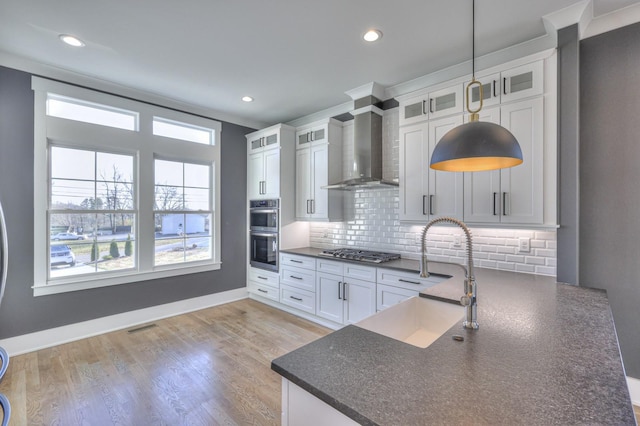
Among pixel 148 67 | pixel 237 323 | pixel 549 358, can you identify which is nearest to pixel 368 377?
pixel 549 358

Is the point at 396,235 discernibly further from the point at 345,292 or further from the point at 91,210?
the point at 91,210

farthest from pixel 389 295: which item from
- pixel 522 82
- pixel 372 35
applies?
pixel 372 35

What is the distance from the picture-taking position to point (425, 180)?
3053mm

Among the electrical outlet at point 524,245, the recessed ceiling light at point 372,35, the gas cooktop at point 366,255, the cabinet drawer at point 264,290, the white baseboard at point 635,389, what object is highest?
the recessed ceiling light at point 372,35

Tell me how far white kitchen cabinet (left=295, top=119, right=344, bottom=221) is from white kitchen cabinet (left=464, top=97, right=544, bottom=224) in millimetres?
1856

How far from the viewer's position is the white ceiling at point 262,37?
2197 mm

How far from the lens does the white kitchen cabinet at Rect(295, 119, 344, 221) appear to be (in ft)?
13.3

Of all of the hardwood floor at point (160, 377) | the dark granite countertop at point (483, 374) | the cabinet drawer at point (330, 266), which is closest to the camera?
the dark granite countertop at point (483, 374)

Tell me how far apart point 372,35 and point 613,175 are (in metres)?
2.28

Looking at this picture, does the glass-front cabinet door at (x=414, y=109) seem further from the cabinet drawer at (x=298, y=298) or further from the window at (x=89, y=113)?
the window at (x=89, y=113)

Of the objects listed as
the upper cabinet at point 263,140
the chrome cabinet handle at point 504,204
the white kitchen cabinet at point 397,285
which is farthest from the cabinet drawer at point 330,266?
the upper cabinet at point 263,140

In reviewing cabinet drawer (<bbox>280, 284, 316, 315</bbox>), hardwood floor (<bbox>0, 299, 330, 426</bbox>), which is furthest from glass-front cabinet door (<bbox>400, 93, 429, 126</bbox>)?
hardwood floor (<bbox>0, 299, 330, 426</bbox>)

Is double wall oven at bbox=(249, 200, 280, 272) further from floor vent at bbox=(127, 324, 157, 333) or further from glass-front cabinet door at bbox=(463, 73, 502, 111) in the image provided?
glass-front cabinet door at bbox=(463, 73, 502, 111)

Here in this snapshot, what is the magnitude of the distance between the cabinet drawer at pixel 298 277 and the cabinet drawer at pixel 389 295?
998mm
